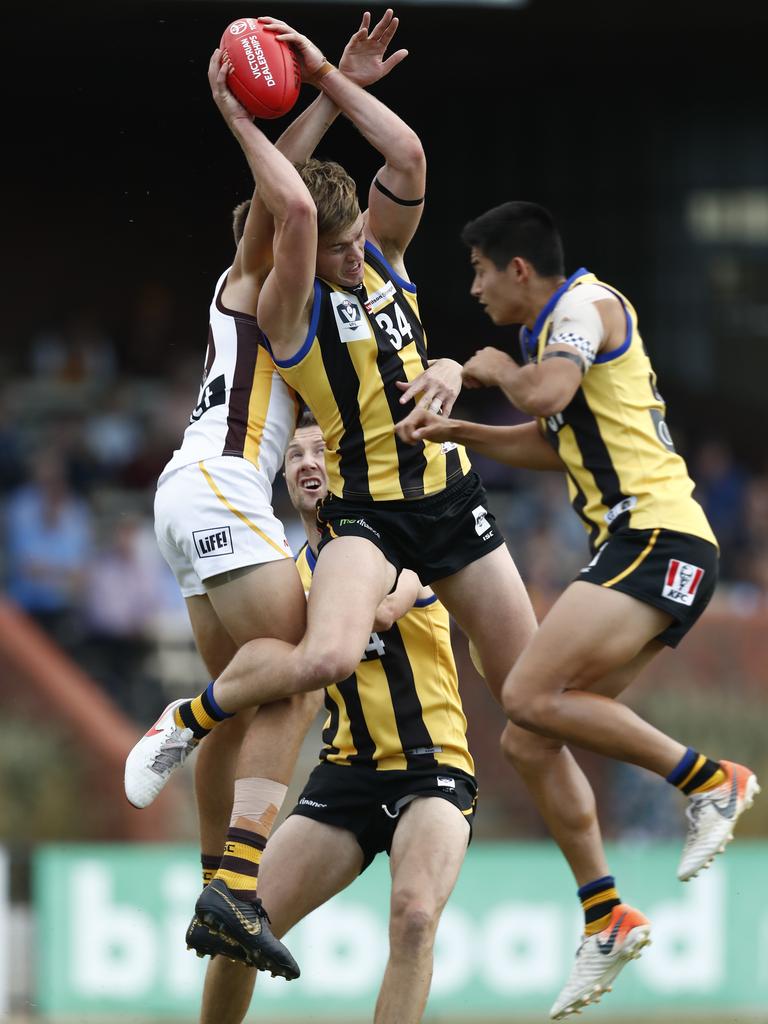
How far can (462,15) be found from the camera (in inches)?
565

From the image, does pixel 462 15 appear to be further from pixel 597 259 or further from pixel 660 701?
pixel 660 701

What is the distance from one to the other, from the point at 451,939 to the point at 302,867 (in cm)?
434

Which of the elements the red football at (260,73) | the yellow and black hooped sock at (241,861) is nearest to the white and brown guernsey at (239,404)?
the red football at (260,73)

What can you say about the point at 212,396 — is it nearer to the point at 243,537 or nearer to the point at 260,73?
the point at 243,537

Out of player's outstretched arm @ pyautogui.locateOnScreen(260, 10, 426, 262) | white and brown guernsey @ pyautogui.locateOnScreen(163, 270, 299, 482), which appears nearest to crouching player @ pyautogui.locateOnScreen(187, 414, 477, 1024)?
white and brown guernsey @ pyautogui.locateOnScreen(163, 270, 299, 482)

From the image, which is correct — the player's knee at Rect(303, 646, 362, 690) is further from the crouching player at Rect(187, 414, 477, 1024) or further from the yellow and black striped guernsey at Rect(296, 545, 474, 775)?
the yellow and black striped guernsey at Rect(296, 545, 474, 775)

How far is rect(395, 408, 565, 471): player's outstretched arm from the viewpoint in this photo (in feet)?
18.8

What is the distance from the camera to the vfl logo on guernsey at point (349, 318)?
5852mm

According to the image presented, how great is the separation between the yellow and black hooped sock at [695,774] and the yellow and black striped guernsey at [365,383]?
1.31m

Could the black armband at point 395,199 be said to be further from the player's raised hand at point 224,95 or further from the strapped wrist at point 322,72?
the player's raised hand at point 224,95

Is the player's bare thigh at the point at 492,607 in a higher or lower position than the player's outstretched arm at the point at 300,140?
lower

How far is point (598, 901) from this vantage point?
20.1 ft

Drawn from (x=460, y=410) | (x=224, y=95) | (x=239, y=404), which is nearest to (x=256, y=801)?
(x=239, y=404)

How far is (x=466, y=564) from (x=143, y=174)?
10142mm
